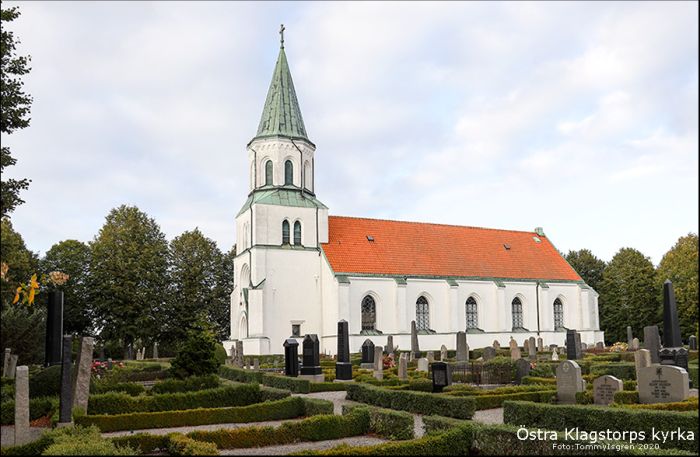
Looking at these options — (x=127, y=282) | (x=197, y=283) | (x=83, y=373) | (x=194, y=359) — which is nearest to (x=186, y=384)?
(x=194, y=359)

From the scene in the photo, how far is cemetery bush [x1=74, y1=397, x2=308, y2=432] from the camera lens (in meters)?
13.2

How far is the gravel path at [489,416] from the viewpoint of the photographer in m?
13.1

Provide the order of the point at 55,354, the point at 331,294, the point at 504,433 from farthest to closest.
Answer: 1. the point at 331,294
2. the point at 55,354
3. the point at 504,433

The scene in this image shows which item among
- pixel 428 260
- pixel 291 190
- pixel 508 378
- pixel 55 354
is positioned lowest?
pixel 508 378

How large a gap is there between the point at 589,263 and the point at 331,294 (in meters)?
34.0

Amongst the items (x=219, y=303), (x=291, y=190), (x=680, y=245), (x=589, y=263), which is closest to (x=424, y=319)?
(x=291, y=190)

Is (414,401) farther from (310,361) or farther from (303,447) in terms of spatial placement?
(310,361)

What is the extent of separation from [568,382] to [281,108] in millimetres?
30005

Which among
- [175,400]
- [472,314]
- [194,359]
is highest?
[472,314]

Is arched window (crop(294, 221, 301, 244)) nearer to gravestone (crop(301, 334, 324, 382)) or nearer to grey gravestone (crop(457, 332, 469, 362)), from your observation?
grey gravestone (crop(457, 332, 469, 362))

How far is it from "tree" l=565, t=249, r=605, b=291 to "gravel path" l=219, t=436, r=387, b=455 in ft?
172

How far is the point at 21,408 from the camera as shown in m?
11.5

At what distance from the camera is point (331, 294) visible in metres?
36.4

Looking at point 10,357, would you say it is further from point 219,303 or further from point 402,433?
point 219,303
